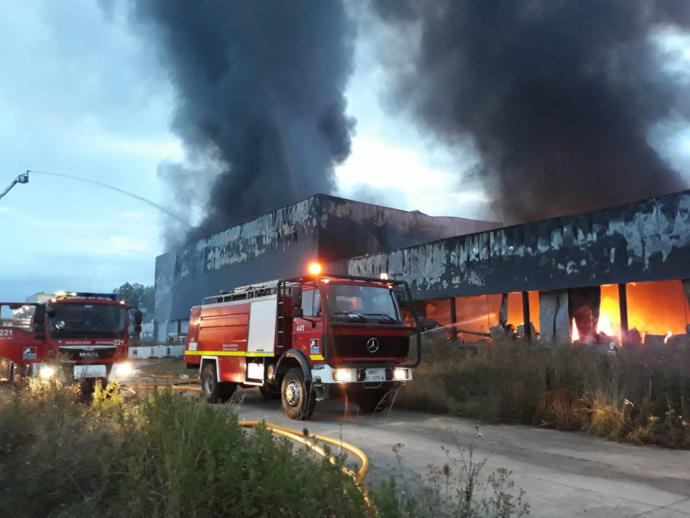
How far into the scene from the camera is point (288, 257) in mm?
35062

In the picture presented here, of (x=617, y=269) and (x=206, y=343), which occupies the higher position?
(x=617, y=269)

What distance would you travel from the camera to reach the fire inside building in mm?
15516

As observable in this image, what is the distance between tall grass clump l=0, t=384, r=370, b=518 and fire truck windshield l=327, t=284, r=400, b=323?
4.08 meters

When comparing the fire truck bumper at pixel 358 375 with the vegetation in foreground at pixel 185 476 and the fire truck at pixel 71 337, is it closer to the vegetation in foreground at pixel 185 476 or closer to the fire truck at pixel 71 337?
the vegetation in foreground at pixel 185 476

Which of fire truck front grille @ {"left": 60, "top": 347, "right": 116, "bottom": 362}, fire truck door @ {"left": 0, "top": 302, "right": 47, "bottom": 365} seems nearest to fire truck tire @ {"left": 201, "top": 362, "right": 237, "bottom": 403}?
fire truck front grille @ {"left": 60, "top": 347, "right": 116, "bottom": 362}

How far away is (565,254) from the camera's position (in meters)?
17.7

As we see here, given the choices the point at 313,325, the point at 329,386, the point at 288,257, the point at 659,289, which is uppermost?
the point at 288,257

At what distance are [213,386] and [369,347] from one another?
14.8ft

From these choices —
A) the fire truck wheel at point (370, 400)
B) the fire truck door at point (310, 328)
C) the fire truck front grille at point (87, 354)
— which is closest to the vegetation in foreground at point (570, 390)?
the fire truck wheel at point (370, 400)

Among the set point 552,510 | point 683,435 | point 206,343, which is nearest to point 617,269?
point 683,435

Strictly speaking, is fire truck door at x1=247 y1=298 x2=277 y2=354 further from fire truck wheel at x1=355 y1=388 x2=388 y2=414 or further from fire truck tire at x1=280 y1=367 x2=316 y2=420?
fire truck wheel at x1=355 y1=388 x2=388 y2=414

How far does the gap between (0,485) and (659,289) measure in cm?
2122

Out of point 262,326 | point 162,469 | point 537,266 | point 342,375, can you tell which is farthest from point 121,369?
point 537,266

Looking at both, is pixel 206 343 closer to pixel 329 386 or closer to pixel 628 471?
pixel 329 386
